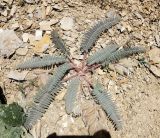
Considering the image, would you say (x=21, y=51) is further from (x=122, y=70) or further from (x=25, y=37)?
(x=122, y=70)

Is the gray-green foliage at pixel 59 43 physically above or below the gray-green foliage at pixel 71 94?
above

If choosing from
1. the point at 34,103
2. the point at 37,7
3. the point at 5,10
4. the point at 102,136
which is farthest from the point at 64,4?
the point at 102,136

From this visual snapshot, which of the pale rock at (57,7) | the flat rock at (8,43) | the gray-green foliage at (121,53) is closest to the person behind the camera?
the gray-green foliage at (121,53)

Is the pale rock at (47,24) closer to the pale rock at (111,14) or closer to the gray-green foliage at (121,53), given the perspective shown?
the pale rock at (111,14)

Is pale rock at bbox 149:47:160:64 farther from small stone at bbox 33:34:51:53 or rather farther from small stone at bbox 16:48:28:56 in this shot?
small stone at bbox 16:48:28:56

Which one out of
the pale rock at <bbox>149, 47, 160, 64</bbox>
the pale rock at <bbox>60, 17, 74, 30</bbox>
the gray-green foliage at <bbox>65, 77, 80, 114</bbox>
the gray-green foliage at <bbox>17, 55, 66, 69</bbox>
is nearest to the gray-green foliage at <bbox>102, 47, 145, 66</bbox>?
the pale rock at <bbox>149, 47, 160, 64</bbox>

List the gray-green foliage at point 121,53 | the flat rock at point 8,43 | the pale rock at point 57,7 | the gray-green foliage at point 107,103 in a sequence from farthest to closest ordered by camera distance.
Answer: the pale rock at point 57,7 < the flat rock at point 8,43 < the gray-green foliage at point 121,53 < the gray-green foliage at point 107,103

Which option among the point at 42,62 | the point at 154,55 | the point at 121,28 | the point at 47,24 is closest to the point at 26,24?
the point at 47,24

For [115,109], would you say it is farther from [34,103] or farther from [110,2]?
[110,2]

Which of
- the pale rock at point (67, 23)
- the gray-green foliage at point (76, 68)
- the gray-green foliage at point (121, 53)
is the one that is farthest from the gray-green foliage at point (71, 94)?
the pale rock at point (67, 23)
